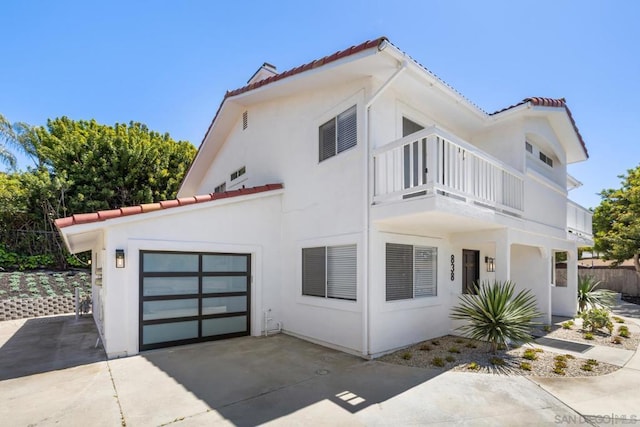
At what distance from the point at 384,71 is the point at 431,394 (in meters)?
6.12

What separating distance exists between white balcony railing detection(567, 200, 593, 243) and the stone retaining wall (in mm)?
19282

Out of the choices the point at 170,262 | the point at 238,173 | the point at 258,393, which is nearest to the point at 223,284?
the point at 170,262

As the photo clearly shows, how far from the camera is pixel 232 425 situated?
13.5ft

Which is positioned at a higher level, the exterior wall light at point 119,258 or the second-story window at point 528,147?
the second-story window at point 528,147

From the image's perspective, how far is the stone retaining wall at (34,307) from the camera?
1150 cm

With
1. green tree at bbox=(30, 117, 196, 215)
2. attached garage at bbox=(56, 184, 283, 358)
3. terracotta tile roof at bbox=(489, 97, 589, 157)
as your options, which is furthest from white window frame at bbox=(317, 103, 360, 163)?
green tree at bbox=(30, 117, 196, 215)

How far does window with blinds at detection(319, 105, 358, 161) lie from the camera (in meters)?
7.72

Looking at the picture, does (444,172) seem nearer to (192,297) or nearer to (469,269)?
(469,269)

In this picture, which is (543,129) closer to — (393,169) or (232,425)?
(393,169)

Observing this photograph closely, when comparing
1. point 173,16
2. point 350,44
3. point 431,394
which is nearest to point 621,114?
point 350,44

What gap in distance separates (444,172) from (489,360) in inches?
149

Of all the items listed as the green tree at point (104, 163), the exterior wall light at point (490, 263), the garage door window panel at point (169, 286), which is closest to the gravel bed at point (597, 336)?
the exterior wall light at point (490, 263)

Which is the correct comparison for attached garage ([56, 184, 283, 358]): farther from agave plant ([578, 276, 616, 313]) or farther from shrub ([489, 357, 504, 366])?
agave plant ([578, 276, 616, 313])

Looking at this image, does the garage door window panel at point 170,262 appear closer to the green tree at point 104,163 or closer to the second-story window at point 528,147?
the second-story window at point 528,147
